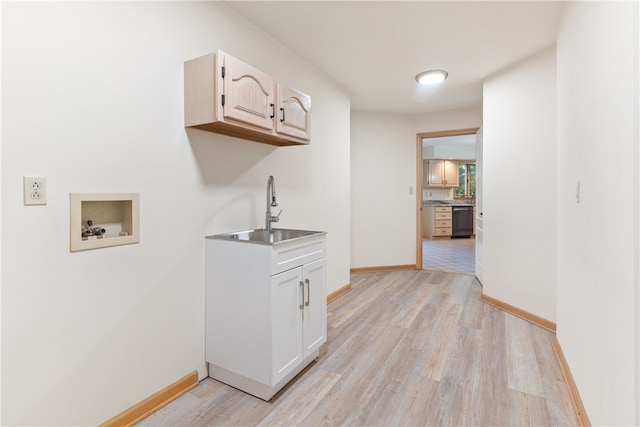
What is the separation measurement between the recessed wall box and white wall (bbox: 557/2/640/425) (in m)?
2.05

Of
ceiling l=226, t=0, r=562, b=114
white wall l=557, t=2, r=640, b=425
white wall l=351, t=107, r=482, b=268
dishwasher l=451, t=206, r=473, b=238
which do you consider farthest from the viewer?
dishwasher l=451, t=206, r=473, b=238

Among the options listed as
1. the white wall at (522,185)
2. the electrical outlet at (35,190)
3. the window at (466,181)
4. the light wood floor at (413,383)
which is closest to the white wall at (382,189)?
the white wall at (522,185)

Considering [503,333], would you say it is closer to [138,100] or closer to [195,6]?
[138,100]

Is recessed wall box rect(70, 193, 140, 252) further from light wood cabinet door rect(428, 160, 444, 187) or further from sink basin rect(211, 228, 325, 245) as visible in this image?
light wood cabinet door rect(428, 160, 444, 187)

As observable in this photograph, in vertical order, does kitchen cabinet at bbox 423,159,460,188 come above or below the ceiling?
below

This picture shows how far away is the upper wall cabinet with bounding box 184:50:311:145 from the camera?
164cm

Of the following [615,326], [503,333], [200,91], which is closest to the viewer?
[615,326]

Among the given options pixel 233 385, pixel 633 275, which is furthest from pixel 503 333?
pixel 233 385

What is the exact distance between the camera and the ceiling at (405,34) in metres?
2.10

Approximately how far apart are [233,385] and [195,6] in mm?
2305

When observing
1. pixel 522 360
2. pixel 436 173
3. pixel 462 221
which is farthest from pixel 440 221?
pixel 522 360

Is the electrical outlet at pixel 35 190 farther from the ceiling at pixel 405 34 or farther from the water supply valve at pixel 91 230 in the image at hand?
the ceiling at pixel 405 34

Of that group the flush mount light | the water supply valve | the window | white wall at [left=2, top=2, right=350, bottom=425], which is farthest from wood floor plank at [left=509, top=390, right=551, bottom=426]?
the window

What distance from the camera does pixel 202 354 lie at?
193cm
